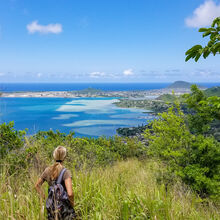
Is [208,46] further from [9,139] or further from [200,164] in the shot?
[200,164]

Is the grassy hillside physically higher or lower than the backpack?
lower

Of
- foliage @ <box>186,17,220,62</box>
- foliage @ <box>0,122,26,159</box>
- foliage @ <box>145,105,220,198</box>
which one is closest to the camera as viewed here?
foliage @ <box>186,17,220,62</box>

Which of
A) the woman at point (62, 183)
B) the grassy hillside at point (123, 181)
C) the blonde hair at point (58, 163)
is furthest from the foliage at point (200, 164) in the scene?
the blonde hair at point (58, 163)

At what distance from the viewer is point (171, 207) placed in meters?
2.58

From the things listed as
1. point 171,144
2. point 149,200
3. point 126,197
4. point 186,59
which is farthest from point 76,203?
point 171,144

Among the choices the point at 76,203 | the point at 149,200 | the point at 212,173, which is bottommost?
the point at 212,173

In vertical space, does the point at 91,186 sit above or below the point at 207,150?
above

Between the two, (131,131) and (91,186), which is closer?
(91,186)

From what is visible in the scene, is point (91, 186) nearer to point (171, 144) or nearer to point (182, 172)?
point (182, 172)

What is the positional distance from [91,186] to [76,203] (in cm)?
36

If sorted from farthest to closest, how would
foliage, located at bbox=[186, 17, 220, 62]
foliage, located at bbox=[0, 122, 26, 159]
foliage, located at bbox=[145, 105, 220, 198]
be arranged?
foliage, located at bbox=[145, 105, 220, 198] < foliage, located at bbox=[0, 122, 26, 159] < foliage, located at bbox=[186, 17, 220, 62]

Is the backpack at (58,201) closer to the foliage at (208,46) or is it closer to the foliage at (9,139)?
the foliage at (208,46)

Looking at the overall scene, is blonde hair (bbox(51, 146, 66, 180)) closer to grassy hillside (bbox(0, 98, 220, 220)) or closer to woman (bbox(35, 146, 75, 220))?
woman (bbox(35, 146, 75, 220))

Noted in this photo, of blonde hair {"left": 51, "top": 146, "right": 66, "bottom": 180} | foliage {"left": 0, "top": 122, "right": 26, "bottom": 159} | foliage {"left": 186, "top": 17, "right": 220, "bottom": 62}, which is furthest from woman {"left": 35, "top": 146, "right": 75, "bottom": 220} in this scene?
foliage {"left": 0, "top": 122, "right": 26, "bottom": 159}
